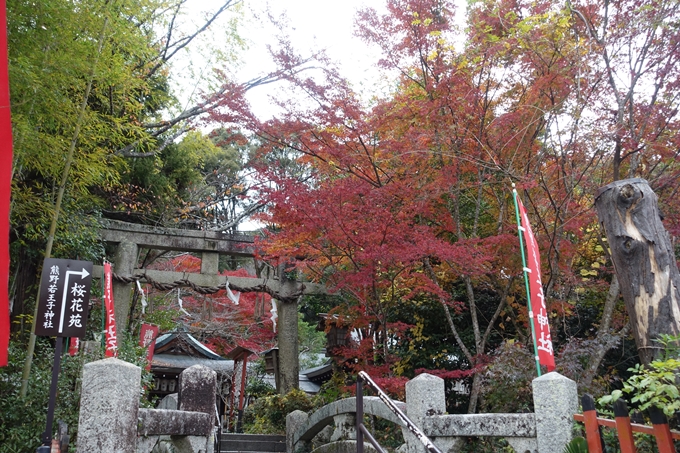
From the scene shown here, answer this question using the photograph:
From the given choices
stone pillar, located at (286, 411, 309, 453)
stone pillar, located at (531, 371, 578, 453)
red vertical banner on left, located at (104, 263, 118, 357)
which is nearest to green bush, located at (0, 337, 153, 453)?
red vertical banner on left, located at (104, 263, 118, 357)

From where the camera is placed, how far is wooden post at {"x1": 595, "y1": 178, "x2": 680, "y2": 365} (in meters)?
3.70

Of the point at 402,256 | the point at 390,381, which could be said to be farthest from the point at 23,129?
the point at 390,381

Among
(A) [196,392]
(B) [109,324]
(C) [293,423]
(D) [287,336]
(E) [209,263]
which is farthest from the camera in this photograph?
(D) [287,336]

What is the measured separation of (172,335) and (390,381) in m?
11.0

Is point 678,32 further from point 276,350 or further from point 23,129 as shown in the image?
point 276,350

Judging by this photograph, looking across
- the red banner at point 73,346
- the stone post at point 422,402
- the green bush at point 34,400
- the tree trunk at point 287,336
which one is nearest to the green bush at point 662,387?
the stone post at point 422,402

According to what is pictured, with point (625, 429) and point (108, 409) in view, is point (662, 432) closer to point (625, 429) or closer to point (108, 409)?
point (625, 429)

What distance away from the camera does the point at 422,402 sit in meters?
5.61

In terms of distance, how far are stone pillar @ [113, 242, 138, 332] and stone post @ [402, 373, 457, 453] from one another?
9110 mm

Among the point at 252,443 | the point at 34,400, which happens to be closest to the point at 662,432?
the point at 34,400

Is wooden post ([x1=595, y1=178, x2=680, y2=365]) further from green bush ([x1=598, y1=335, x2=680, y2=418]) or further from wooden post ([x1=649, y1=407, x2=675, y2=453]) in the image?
wooden post ([x1=649, y1=407, x2=675, y2=453])

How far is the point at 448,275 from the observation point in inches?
412

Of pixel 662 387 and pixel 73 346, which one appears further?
pixel 73 346

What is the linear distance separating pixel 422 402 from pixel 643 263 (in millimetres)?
2665
